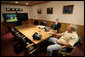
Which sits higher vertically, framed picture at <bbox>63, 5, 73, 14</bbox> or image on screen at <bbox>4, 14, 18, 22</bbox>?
framed picture at <bbox>63, 5, 73, 14</bbox>

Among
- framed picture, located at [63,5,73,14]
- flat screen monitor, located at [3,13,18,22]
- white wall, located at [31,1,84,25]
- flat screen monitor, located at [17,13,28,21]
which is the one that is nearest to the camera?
white wall, located at [31,1,84,25]

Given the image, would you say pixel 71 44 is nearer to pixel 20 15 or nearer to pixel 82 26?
pixel 82 26

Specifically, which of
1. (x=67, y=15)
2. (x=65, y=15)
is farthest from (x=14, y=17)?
(x=67, y=15)

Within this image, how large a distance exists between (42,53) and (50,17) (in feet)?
9.72

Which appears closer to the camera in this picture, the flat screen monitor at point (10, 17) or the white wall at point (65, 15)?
the white wall at point (65, 15)

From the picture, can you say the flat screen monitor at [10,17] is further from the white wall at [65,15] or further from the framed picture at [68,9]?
the framed picture at [68,9]

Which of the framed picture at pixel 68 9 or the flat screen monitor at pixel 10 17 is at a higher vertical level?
the framed picture at pixel 68 9

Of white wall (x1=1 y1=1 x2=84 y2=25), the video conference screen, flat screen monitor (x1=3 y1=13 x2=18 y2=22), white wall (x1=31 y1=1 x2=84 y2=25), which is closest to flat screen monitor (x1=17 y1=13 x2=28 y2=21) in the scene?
the video conference screen

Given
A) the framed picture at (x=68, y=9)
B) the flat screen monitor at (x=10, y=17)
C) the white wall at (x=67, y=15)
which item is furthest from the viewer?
the flat screen monitor at (x=10, y=17)

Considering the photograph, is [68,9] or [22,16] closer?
[68,9]

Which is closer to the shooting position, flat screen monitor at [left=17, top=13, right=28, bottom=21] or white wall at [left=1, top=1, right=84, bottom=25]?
white wall at [left=1, top=1, right=84, bottom=25]

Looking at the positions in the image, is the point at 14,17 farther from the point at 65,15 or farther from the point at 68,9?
the point at 68,9

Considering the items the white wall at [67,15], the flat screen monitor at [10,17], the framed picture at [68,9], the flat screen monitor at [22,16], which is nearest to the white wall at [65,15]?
the white wall at [67,15]

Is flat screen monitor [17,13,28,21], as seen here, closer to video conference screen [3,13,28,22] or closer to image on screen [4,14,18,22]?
video conference screen [3,13,28,22]
